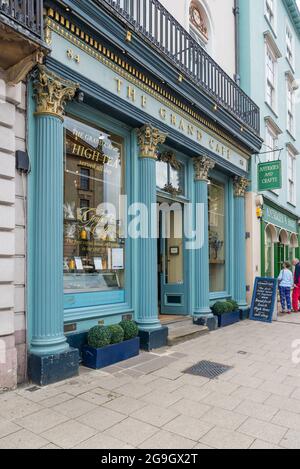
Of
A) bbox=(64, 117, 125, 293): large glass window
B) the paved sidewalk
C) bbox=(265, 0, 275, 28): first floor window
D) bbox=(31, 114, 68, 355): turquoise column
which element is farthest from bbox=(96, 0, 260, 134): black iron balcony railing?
bbox=(265, 0, 275, 28): first floor window

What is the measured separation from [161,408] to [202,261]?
16.9 ft

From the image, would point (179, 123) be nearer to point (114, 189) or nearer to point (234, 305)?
point (114, 189)

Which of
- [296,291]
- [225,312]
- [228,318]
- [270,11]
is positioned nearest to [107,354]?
[225,312]

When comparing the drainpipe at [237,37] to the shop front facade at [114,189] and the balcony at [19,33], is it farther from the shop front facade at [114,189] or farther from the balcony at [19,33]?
the balcony at [19,33]

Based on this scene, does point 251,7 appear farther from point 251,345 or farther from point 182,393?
point 182,393

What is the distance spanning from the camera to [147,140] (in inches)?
285

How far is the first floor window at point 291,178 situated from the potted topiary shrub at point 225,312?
8.79 metres

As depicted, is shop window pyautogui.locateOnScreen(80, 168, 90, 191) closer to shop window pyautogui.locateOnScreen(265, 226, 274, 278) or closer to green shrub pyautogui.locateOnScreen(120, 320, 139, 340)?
green shrub pyautogui.locateOnScreen(120, 320, 139, 340)

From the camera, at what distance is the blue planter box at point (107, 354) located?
18.7 feet

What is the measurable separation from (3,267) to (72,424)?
79.5 inches

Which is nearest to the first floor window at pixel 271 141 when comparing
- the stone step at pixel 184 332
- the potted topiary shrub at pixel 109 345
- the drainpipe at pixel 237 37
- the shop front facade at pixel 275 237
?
the shop front facade at pixel 275 237
